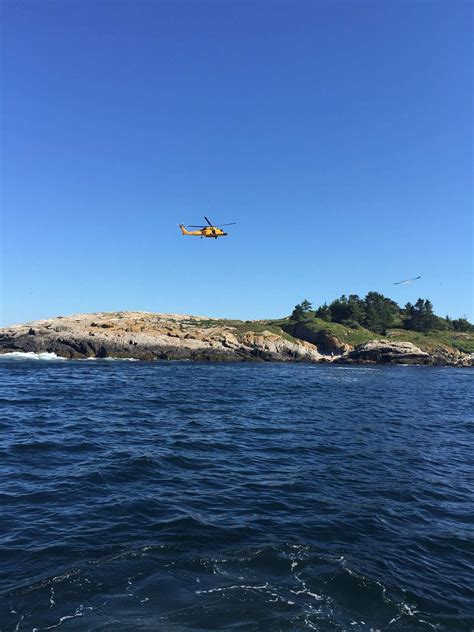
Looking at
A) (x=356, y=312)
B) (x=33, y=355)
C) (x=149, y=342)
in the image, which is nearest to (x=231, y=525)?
(x=149, y=342)

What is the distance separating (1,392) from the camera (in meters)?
44.7

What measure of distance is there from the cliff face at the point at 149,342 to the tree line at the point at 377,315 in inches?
1350

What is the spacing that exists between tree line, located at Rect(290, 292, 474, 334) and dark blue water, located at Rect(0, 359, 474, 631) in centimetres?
12772

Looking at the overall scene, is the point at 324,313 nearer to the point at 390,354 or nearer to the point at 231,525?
the point at 390,354

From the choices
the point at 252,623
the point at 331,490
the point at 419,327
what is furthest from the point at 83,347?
the point at 419,327

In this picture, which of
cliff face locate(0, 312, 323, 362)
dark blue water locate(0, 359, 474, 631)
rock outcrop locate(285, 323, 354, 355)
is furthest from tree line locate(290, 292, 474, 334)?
dark blue water locate(0, 359, 474, 631)

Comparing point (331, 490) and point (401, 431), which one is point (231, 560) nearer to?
point (331, 490)

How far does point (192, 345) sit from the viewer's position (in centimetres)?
11794

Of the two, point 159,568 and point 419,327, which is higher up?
point 419,327

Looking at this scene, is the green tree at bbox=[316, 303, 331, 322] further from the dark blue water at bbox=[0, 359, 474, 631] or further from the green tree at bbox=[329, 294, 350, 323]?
the dark blue water at bbox=[0, 359, 474, 631]

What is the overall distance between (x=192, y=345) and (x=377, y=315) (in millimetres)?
75731

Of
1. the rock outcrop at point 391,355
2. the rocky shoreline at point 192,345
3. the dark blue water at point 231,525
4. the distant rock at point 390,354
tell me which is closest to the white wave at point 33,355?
the rocky shoreline at point 192,345

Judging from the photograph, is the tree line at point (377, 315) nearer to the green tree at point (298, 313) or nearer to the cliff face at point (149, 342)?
the green tree at point (298, 313)

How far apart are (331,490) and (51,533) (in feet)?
37.4
